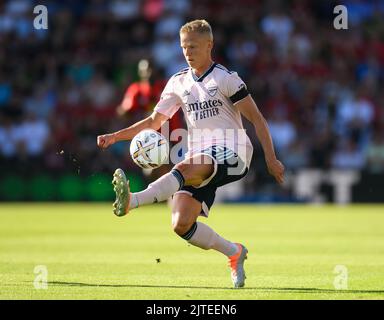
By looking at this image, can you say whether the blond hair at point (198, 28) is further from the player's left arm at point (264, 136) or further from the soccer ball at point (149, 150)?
the soccer ball at point (149, 150)

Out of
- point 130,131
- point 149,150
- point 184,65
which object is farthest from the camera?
point 184,65

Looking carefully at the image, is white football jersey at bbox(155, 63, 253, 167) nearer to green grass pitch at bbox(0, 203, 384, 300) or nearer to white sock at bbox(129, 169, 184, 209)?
white sock at bbox(129, 169, 184, 209)

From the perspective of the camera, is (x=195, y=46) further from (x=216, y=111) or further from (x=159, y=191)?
(x=159, y=191)

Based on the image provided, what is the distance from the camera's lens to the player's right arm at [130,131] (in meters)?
8.65

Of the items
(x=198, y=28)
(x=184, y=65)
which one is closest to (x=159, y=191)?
(x=198, y=28)

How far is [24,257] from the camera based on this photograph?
11.1 metres

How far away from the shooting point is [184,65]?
24375 mm

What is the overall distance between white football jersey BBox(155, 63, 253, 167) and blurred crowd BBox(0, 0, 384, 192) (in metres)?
13.7

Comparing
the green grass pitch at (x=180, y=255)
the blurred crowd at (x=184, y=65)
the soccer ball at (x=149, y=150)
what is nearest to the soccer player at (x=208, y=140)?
the soccer ball at (x=149, y=150)

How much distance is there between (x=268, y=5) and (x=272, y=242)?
1435 cm

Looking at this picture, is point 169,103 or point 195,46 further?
point 169,103

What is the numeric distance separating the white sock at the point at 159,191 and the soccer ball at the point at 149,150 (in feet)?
1.26

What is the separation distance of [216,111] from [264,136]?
1.83 feet
